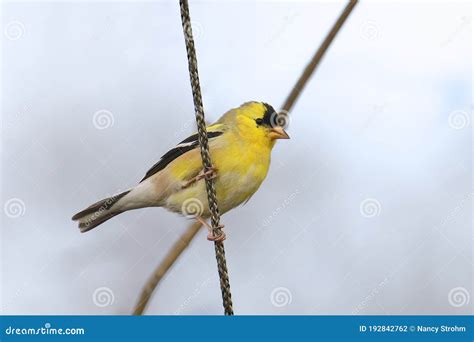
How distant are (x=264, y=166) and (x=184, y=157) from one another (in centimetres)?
46

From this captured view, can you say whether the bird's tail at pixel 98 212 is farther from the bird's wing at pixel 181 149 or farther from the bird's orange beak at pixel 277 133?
the bird's orange beak at pixel 277 133

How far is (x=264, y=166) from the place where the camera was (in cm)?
399

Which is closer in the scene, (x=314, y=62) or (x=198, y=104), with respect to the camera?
(x=198, y=104)

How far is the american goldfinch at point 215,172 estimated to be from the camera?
3.88 m

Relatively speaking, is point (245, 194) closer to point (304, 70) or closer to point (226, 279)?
point (304, 70)

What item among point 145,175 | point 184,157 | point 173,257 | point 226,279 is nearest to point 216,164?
point 184,157

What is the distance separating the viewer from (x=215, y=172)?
3.83m

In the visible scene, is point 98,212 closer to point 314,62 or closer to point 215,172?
point 215,172

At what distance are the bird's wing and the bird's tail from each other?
0.21 metres

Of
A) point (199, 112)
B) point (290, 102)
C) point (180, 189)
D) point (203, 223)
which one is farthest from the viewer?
point (180, 189)

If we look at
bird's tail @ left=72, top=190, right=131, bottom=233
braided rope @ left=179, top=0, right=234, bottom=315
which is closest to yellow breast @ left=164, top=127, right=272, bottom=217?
bird's tail @ left=72, top=190, right=131, bottom=233

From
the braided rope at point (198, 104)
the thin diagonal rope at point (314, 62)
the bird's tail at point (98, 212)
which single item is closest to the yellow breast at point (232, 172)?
the bird's tail at point (98, 212)

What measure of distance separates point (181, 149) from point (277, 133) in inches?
22.2

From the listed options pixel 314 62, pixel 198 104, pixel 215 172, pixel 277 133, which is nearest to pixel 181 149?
pixel 215 172
